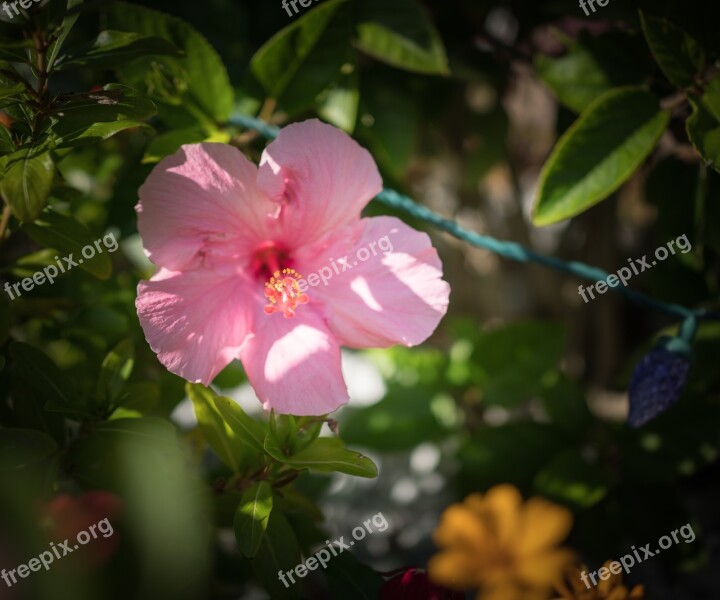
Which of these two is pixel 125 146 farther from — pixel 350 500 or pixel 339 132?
pixel 350 500

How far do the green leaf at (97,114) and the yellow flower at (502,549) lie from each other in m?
0.57

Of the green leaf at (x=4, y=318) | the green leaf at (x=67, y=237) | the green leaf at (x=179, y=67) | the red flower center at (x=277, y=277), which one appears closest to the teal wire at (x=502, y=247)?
the green leaf at (x=179, y=67)

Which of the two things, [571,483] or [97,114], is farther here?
[571,483]

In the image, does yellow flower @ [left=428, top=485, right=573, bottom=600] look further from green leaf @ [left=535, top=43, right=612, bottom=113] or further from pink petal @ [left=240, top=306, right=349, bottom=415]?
green leaf @ [left=535, top=43, right=612, bottom=113]

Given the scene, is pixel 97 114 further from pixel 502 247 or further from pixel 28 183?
pixel 502 247

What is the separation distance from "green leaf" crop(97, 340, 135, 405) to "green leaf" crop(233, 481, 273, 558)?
0.66 ft

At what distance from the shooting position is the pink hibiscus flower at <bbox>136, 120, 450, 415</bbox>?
667 mm

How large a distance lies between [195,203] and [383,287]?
0.22 metres

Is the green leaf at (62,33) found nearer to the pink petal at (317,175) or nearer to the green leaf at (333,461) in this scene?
the pink petal at (317,175)

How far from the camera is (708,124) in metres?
0.76

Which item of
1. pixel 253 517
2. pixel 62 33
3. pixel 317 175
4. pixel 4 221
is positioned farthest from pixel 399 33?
pixel 253 517

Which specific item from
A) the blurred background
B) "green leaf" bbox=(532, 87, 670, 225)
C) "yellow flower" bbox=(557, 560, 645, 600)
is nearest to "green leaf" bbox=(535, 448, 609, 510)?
the blurred background

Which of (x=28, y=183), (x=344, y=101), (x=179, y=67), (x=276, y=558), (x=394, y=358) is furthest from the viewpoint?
(x=394, y=358)

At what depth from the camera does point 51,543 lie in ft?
1.98
